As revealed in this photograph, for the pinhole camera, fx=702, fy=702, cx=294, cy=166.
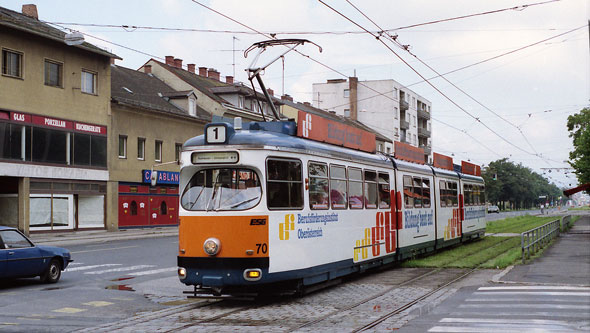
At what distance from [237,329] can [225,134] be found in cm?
367

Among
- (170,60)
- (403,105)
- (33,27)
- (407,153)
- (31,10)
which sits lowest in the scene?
(407,153)

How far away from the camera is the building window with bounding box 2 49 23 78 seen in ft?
108

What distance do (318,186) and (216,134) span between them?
2218mm

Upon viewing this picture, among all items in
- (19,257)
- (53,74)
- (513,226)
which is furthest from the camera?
(513,226)

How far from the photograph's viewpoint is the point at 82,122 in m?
37.6

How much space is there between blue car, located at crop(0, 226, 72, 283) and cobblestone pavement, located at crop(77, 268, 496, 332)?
163 inches

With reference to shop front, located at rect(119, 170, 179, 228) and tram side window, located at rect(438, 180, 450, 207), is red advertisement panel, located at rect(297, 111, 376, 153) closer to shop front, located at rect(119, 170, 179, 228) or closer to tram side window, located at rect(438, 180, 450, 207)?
tram side window, located at rect(438, 180, 450, 207)

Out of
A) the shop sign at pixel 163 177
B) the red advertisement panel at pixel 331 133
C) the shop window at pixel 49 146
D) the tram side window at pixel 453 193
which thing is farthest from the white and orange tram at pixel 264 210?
the shop sign at pixel 163 177


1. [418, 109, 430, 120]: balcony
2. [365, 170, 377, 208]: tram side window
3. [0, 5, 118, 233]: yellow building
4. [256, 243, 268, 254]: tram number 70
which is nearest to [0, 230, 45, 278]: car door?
[256, 243, 268, 254]: tram number 70

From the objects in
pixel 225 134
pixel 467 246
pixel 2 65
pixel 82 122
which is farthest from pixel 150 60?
pixel 225 134

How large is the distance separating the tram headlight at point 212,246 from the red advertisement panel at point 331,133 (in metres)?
2.69

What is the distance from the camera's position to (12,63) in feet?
110

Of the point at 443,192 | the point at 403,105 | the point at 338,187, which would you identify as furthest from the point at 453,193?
the point at 403,105

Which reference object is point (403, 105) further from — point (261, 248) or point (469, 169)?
point (261, 248)
